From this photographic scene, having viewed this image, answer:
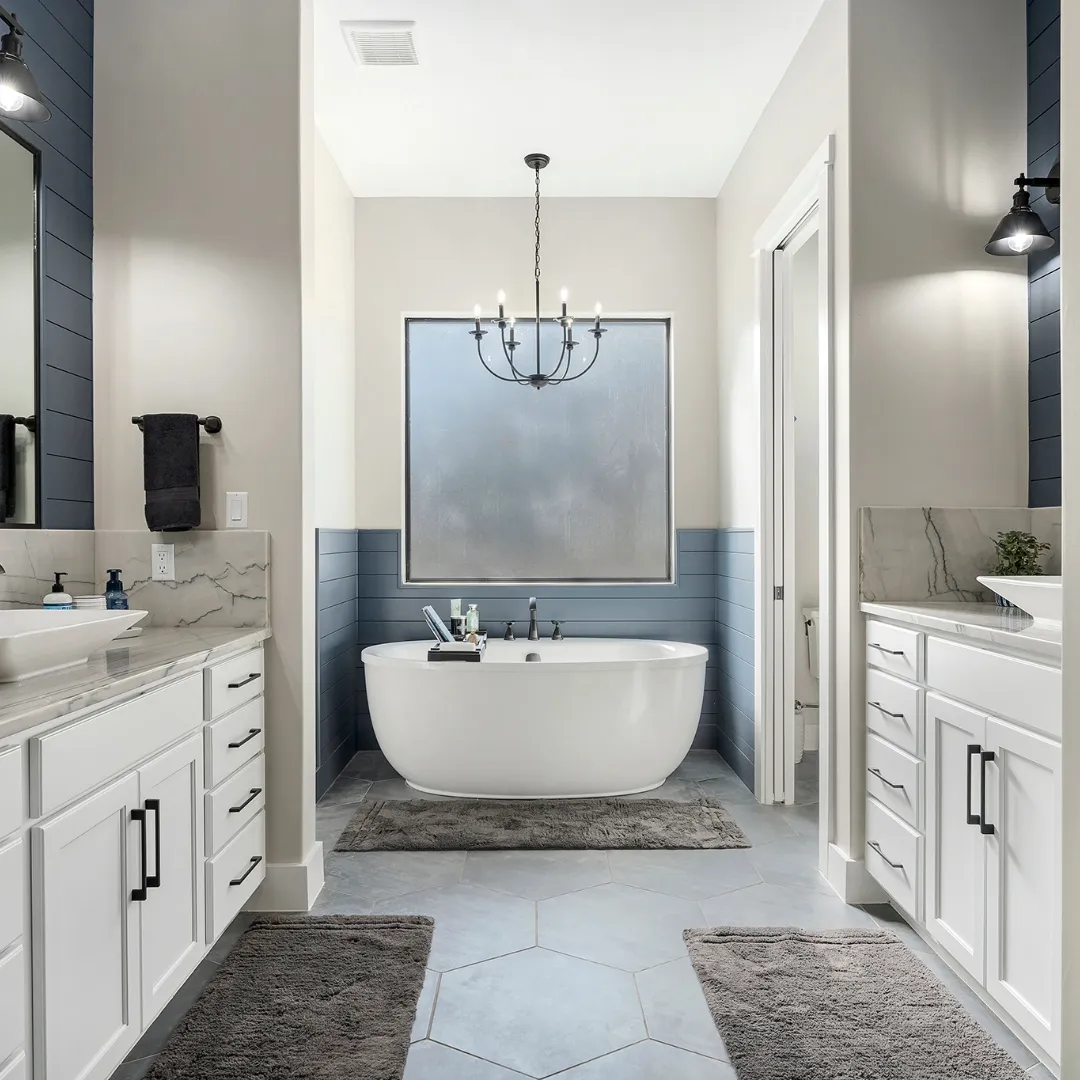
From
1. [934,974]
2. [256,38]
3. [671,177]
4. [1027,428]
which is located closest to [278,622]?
[256,38]

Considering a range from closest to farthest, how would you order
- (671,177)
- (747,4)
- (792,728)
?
(747,4)
(792,728)
(671,177)

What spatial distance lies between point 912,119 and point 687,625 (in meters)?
2.56

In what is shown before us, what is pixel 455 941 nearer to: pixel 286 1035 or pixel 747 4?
pixel 286 1035

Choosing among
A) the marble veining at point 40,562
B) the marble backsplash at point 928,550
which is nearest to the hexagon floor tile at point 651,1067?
the marble backsplash at point 928,550

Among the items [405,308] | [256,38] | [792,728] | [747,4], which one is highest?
[747,4]

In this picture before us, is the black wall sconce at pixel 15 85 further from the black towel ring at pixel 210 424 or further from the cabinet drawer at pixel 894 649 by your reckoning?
the cabinet drawer at pixel 894 649

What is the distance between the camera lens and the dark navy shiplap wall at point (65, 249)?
2.33m

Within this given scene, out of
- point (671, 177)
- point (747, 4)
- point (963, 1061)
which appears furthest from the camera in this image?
point (671, 177)

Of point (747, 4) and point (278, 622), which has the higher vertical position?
point (747, 4)

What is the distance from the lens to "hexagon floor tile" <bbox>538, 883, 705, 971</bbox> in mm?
2322

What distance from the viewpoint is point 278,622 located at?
8.50ft

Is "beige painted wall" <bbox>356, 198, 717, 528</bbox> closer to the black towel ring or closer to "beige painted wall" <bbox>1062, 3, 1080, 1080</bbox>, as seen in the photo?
the black towel ring

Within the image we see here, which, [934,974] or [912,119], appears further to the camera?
[912,119]

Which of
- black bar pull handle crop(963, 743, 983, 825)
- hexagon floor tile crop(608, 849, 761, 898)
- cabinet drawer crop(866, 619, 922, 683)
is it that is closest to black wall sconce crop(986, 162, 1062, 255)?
cabinet drawer crop(866, 619, 922, 683)
